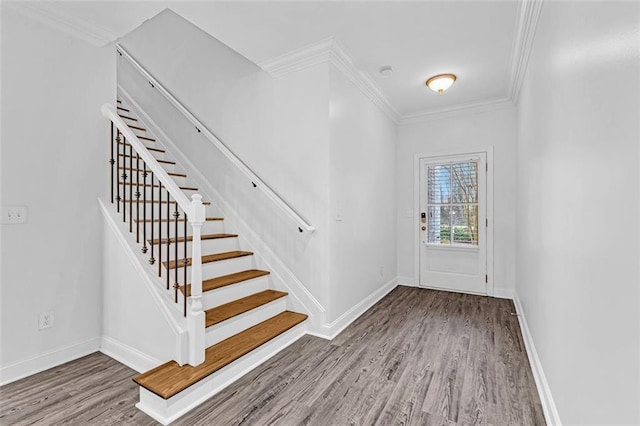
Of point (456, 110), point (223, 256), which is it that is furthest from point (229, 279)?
point (456, 110)

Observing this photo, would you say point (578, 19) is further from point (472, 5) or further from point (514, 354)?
point (514, 354)

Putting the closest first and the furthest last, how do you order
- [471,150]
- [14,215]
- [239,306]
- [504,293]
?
[14,215], [239,306], [504,293], [471,150]

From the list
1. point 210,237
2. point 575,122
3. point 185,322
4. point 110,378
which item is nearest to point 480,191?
point 575,122

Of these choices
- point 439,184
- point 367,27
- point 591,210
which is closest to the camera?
point 591,210

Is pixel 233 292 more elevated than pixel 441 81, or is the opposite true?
pixel 441 81

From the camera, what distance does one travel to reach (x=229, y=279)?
2865 millimetres

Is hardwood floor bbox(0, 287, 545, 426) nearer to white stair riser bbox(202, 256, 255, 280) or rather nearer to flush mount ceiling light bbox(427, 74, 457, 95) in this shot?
white stair riser bbox(202, 256, 255, 280)

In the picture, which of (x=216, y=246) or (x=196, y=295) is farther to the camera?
(x=216, y=246)

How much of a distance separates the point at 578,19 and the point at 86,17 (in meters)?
3.14

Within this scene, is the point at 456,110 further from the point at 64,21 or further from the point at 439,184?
the point at 64,21

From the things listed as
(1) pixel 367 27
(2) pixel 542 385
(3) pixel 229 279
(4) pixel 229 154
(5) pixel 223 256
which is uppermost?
(1) pixel 367 27

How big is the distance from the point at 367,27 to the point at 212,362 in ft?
8.96

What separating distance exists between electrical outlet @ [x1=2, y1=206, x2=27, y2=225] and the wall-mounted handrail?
1687 millimetres

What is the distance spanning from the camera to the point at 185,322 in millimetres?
2078
